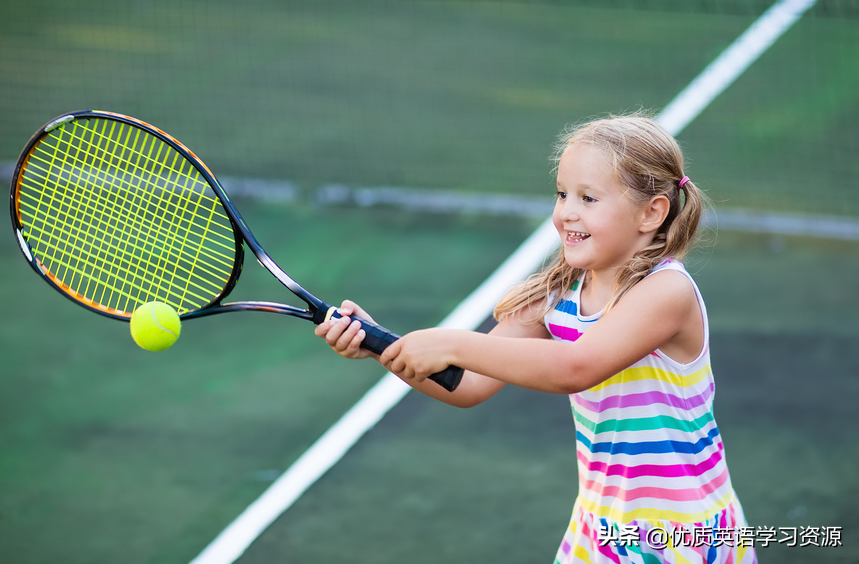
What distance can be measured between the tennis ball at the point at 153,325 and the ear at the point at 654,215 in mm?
1317

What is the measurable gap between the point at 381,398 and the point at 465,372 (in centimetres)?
186

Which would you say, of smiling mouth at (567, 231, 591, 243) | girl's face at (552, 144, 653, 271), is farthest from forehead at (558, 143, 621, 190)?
smiling mouth at (567, 231, 591, 243)

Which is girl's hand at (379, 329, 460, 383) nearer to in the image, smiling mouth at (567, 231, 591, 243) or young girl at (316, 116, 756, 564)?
young girl at (316, 116, 756, 564)

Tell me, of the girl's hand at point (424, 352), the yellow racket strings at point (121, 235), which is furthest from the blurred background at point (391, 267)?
the girl's hand at point (424, 352)

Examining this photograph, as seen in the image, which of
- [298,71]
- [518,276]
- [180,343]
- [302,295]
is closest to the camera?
[302,295]

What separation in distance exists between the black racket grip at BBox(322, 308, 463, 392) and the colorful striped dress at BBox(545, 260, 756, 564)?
14.8 inches

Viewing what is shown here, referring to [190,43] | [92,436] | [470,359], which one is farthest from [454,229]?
[190,43]

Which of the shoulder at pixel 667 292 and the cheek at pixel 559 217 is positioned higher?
the cheek at pixel 559 217

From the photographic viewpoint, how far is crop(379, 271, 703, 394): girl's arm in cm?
212

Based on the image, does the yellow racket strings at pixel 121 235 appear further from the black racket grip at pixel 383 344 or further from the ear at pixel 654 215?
the ear at pixel 654 215

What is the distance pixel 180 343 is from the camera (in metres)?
4.82

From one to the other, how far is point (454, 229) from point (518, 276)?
35.1 inches

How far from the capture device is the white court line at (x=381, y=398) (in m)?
3.42

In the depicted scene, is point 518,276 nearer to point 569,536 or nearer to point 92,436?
point 92,436
